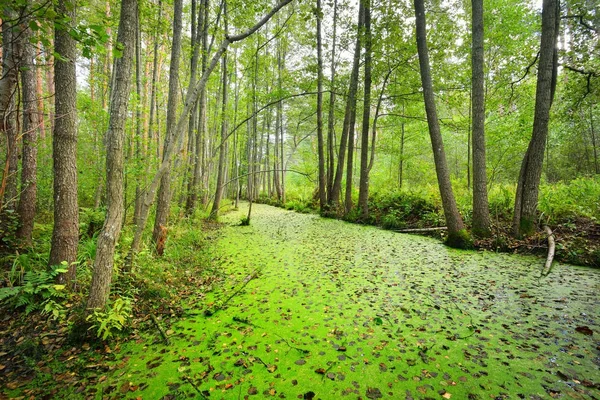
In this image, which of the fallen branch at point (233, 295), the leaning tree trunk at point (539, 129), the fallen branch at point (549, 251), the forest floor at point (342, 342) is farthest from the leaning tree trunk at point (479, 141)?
the fallen branch at point (233, 295)

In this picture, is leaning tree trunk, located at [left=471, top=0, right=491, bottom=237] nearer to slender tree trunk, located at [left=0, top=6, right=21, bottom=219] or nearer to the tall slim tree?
the tall slim tree

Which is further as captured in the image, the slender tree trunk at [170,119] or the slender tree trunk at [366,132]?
the slender tree trunk at [366,132]

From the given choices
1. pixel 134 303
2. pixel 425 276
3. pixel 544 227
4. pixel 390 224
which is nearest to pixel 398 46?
pixel 390 224

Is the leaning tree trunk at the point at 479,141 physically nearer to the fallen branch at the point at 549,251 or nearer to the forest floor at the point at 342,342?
the fallen branch at the point at 549,251

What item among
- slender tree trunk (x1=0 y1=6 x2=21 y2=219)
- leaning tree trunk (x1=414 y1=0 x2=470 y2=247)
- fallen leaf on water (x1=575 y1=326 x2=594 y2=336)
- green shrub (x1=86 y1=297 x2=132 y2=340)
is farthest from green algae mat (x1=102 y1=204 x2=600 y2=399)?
slender tree trunk (x1=0 y1=6 x2=21 y2=219)

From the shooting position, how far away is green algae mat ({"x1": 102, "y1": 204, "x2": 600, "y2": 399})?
5.37 ft

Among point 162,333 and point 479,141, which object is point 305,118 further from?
point 162,333

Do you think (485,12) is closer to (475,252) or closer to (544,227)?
(544,227)

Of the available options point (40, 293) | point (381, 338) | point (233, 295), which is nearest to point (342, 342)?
point (381, 338)

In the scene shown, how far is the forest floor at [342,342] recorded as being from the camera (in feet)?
5.37

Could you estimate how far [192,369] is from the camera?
1801 mm

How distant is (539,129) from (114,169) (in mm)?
6384

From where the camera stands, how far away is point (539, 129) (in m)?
4.50

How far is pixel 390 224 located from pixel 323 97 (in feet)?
23.3
